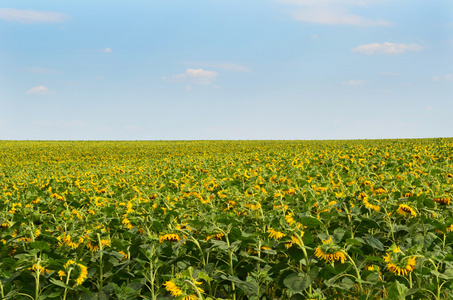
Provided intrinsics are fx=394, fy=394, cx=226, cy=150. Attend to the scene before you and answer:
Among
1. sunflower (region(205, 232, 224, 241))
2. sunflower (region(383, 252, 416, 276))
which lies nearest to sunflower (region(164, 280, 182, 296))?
sunflower (region(205, 232, 224, 241))

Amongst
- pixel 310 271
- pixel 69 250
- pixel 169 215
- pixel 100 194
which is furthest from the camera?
pixel 100 194

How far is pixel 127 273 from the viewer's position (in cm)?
394

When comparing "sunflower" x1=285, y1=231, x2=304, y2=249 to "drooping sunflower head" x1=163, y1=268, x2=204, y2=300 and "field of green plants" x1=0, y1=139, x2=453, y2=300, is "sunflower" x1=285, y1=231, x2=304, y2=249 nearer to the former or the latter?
"field of green plants" x1=0, y1=139, x2=453, y2=300

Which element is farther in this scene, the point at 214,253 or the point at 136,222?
the point at 136,222

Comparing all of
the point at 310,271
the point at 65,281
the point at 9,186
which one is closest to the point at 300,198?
the point at 310,271

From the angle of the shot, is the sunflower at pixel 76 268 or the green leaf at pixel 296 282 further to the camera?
the sunflower at pixel 76 268

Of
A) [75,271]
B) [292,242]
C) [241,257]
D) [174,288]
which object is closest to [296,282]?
[292,242]

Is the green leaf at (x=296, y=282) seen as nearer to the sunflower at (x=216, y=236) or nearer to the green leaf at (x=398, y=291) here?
the green leaf at (x=398, y=291)

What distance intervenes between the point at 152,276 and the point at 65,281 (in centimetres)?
74

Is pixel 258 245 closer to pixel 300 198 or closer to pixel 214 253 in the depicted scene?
pixel 214 253

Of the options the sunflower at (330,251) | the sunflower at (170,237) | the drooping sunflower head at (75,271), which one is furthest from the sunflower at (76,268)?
the sunflower at (330,251)

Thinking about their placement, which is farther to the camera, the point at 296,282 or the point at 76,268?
the point at 76,268

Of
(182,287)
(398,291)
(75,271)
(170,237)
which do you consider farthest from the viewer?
(170,237)

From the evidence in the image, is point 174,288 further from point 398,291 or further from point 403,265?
point 403,265
